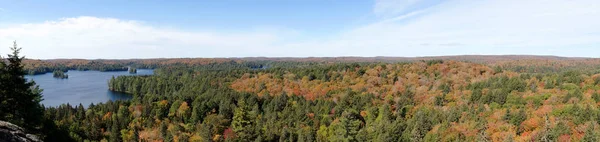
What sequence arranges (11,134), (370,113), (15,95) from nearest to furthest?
1. (11,134)
2. (15,95)
3. (370,113)

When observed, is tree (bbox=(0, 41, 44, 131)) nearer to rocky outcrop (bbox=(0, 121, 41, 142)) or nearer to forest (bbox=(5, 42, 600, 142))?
forest (bbox=(5, 42, 600, 142))

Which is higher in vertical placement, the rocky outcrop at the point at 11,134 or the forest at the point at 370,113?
the rocky outcrop at the point at 11,134

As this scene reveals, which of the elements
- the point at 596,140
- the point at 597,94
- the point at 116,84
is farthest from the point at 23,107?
the point at 116,84

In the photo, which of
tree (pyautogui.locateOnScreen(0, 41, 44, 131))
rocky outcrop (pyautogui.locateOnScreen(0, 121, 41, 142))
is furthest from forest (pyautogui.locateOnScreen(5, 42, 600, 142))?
rocky outcrop (pyautogui.locateOnScreen(0, 121, 41, 142))

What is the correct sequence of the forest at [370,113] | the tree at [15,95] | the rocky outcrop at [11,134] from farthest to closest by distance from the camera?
the forest at [370,113] → the tree at [15,95] → the rocky outcrop at [11,134]

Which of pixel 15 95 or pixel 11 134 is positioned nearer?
pixel 11 134

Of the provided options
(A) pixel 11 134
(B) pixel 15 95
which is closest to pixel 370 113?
(B) pixel 15 95

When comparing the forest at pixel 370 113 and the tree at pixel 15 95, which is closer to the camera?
the tree at pixel 15 95

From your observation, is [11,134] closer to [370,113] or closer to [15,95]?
[15,95]

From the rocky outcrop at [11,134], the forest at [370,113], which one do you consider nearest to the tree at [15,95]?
the forest at [370,113]

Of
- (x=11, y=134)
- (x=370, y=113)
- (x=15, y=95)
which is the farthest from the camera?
(x=370, y=113)

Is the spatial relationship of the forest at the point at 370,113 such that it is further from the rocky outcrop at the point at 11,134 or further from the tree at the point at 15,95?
the rocky outcrop at the point at 11,134
